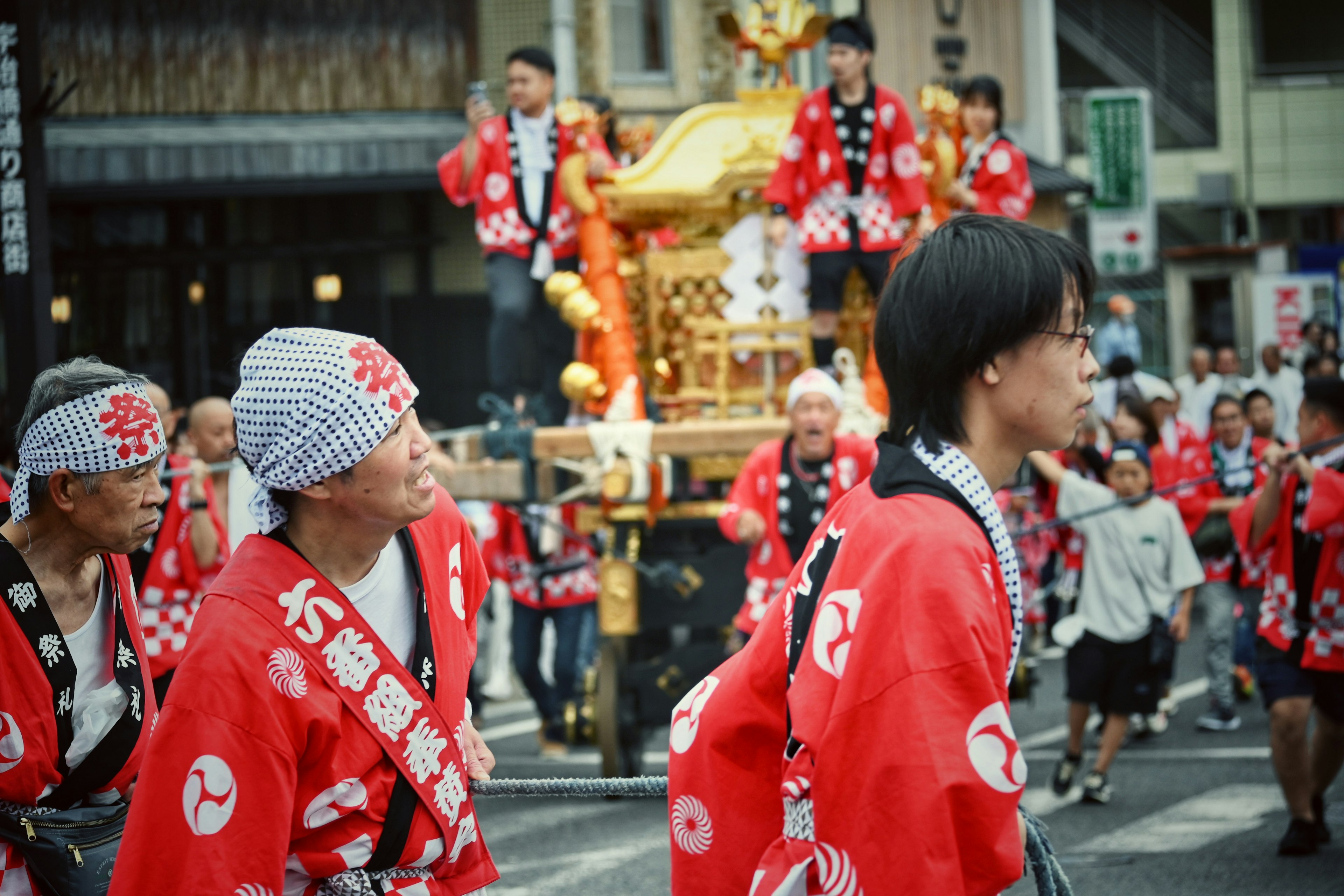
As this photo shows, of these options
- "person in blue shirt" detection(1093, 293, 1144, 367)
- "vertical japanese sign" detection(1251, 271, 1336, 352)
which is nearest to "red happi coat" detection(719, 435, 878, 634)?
"person in blue shirt" detection(1093, 293, 1144, 367)

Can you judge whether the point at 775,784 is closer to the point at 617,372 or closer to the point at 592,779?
the point at 592,779

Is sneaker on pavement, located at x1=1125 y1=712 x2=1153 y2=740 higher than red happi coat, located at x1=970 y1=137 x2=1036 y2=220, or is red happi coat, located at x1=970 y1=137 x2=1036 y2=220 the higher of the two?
red happi coat, located at x1=970 y1=137 x2=1036 y2=220

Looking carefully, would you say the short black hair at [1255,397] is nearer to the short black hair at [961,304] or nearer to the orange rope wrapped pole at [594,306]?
the orange rope wrapped pole at [594,306]

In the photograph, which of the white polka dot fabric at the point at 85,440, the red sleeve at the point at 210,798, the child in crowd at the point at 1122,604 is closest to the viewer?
the red sleeve at the point at 210,798

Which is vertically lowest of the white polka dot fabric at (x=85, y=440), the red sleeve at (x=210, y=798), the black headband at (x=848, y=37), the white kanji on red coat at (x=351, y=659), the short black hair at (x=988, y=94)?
the red sleeve at (x=210, y=798)

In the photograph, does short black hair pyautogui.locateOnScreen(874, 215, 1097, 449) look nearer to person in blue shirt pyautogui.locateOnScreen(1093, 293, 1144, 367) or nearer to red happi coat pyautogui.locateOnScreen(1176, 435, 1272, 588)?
red happi coat pyautogui.locateOnScreen(1176, 435, 1272, 588)

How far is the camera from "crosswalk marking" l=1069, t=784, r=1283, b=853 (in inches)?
221

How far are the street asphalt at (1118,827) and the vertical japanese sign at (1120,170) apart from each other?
341 inches

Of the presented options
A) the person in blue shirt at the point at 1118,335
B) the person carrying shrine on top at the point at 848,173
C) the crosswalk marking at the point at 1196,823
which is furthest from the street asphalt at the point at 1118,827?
the person in blue shirt at the point at 1118,335

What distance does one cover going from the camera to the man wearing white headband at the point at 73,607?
2654mm

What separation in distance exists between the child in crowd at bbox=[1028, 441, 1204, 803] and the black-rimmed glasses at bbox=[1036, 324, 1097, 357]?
15.6 feet

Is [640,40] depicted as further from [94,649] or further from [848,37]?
[94,649]

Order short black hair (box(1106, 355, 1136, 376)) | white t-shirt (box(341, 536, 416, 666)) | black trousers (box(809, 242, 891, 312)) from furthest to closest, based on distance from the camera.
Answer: short black hair (box(1106, 355, 1136, 376))
black trousers (box(809, 242, 891, 312))
white t-shirt (box(341, 536, 416, 666))

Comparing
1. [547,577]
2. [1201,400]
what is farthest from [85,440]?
[1201,400]
